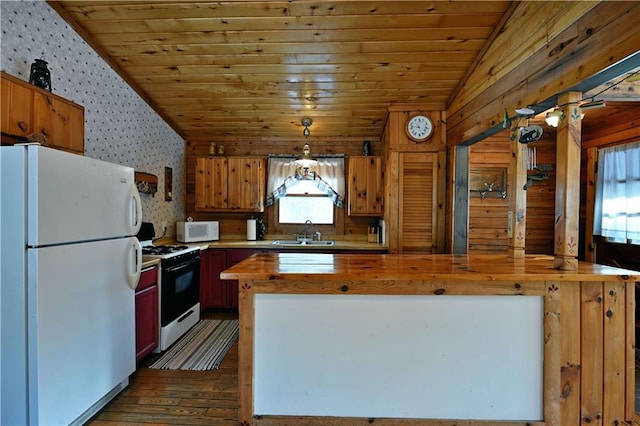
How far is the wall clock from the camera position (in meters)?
3.56

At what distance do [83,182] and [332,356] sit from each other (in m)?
1.81

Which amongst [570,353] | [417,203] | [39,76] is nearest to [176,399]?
[39,76]

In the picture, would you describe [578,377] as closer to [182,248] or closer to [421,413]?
[421,413]

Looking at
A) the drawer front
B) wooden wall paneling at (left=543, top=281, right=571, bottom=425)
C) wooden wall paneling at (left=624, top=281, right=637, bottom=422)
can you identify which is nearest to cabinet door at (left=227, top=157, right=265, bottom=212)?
the drawer front

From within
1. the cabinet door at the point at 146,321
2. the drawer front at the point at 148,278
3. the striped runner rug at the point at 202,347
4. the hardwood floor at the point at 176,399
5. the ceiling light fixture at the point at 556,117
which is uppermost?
the ceiling light fixture at the point at 556,117

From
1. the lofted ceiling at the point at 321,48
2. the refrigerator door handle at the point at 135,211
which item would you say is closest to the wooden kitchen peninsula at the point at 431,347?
the refrigerator door handle at the point at 135,211

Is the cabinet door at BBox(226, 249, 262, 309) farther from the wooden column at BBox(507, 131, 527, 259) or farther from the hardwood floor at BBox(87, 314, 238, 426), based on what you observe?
the wooden column at BBox(507, 131, 527, 259)

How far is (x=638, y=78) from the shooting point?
244 centimetres

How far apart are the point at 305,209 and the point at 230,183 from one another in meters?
1.12

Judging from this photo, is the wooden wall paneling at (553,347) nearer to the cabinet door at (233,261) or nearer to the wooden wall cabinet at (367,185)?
the wooden wall cabinet at (367,185)

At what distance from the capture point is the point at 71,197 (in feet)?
5.82

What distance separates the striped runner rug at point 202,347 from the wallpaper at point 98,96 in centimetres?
140

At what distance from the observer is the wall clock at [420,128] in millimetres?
3562

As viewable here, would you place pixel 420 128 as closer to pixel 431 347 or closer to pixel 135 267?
pixel 431 347
